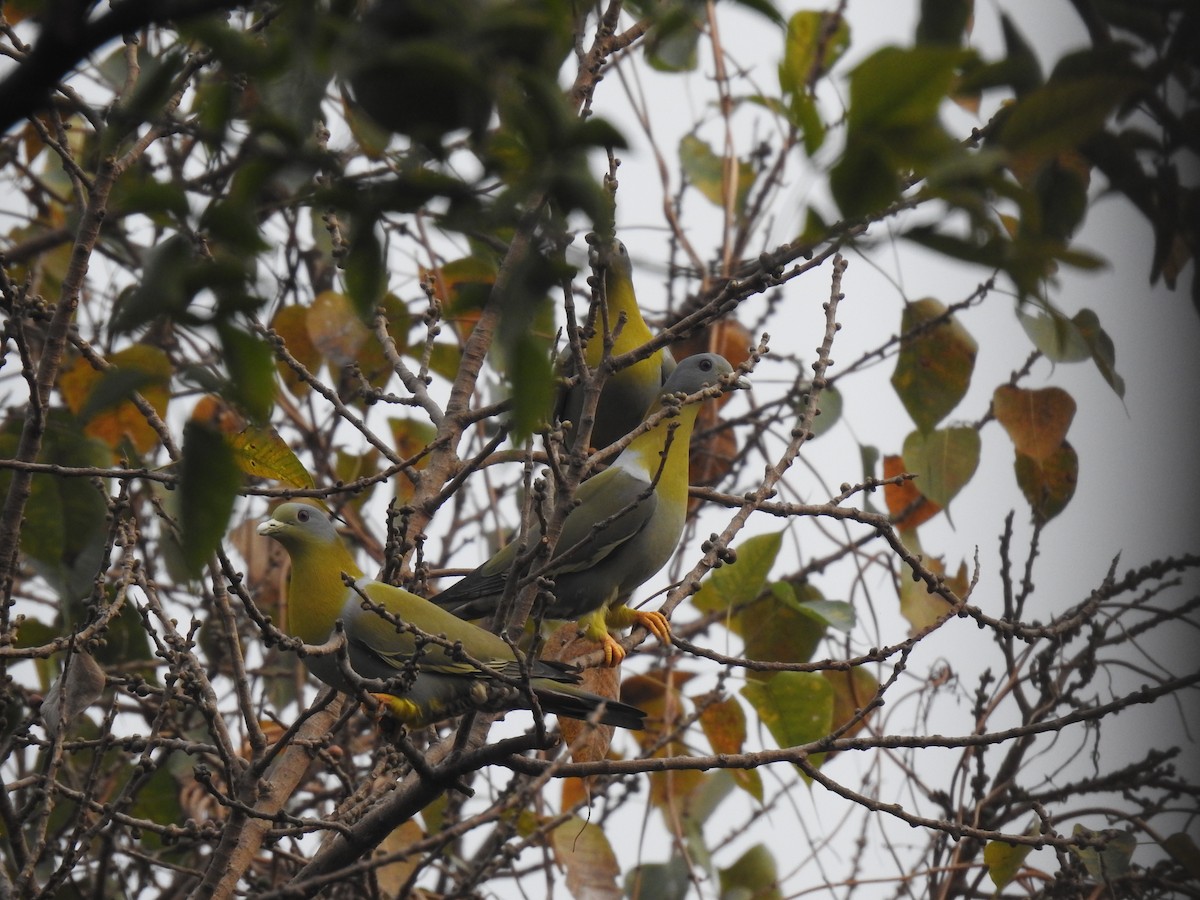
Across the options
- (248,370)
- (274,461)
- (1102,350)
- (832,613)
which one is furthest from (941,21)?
(832,613)

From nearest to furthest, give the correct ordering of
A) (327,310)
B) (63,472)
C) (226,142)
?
(226,142), (63,472), (327,310)

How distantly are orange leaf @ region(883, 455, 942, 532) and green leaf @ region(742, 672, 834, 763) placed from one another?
1240 mm

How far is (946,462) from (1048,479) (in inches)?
11.3

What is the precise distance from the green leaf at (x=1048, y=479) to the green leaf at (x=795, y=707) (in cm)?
84

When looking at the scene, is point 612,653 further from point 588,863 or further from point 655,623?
point 588,863

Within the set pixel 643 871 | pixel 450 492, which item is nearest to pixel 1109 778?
pixel 450 492

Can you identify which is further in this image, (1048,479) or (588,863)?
(588,863)

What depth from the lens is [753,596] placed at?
11.6 ft

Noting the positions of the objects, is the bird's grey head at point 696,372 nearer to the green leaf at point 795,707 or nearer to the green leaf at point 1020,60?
the green leaf at point 795,707

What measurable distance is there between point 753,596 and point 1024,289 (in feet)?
8.87

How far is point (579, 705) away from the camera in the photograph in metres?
2.75

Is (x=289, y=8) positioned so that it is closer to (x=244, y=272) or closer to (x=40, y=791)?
(x=244, y=272)

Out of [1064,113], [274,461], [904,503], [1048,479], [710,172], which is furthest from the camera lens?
[710,172]

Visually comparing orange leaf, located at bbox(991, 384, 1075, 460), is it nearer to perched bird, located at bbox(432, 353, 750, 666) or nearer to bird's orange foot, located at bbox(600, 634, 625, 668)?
perched bird, located at bbox(432, 353, 750, 666)
